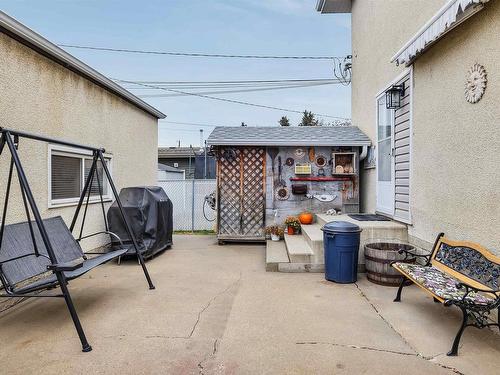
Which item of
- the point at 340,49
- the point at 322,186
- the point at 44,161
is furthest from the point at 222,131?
the point at 340,49

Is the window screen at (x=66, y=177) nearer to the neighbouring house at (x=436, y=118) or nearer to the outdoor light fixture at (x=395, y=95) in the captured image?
the neighbouring house at (x=436, y=118)

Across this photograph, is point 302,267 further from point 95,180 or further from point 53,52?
point 53,52

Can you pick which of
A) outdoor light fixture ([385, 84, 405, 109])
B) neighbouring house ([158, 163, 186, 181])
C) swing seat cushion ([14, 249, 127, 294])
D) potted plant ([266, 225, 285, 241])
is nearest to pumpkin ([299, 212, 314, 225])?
potted plant ([266, 225, 285, 241])

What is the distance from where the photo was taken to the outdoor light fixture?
18.8 ft

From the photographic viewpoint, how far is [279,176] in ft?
26.3

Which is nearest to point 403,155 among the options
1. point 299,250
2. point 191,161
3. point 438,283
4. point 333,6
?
point 299,250

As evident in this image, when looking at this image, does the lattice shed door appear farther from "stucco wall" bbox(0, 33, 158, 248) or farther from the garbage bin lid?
the garbage bin lid

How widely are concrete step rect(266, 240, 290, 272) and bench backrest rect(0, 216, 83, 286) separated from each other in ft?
9.79

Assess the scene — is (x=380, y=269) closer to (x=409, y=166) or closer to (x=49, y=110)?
(x=409, y=166)

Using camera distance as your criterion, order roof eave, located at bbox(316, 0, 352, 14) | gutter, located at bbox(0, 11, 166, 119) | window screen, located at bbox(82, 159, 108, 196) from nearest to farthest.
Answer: gutter, located at bbox(0, 11, 166, 119) → window screen, located at bbox(82, 159, 108, 196) → roof eave, located at bbox(316, 0, 352, 14)

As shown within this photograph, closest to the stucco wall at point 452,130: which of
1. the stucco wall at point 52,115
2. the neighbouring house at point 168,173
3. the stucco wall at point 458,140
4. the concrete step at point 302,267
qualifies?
the stucco wall at point 458,140

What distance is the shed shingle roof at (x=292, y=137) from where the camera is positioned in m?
7.76

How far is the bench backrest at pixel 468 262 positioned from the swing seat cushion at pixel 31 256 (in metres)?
4.11

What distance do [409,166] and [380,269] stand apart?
1.82 m
